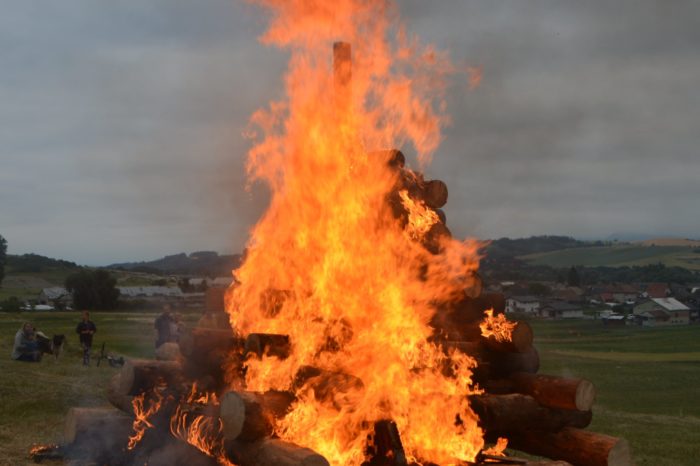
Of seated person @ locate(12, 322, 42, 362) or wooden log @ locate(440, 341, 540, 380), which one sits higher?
wooden log @ locate(440, 341, 540, 380)

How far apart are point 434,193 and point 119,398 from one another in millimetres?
5473

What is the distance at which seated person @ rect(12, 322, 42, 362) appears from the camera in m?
21.3

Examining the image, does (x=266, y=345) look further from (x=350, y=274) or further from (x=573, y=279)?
(x=573, y=279)

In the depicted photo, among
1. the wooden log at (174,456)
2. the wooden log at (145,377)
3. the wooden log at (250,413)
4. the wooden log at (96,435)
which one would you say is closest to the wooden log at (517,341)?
the wooden log at (250,413)

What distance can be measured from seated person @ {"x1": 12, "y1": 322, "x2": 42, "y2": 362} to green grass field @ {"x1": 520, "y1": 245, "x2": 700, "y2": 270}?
163m

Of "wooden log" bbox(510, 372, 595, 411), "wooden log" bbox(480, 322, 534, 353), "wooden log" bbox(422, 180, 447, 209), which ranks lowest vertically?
"wooden log" bbox(510, 372, 595, 411)

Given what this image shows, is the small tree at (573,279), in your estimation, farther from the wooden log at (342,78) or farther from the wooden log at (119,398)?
the wooden log at (119,398)

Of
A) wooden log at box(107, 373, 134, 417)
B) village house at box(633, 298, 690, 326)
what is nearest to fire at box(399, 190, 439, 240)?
wooden log at box(107, 373, 134, 417)

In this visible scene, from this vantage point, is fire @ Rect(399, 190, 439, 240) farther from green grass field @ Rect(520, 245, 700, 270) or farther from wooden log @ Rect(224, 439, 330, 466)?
green grass field @ Rect(520, 245, 700, 270)

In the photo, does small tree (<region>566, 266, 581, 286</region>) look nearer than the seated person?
No

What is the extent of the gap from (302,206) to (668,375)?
110ft

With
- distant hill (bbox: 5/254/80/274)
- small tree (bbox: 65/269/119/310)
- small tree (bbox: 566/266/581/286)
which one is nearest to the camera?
small tree (bbox: 65/269/119/310)

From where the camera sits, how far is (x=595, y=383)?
32.9 metres

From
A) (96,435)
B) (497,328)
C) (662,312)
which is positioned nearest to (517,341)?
(497,328)
